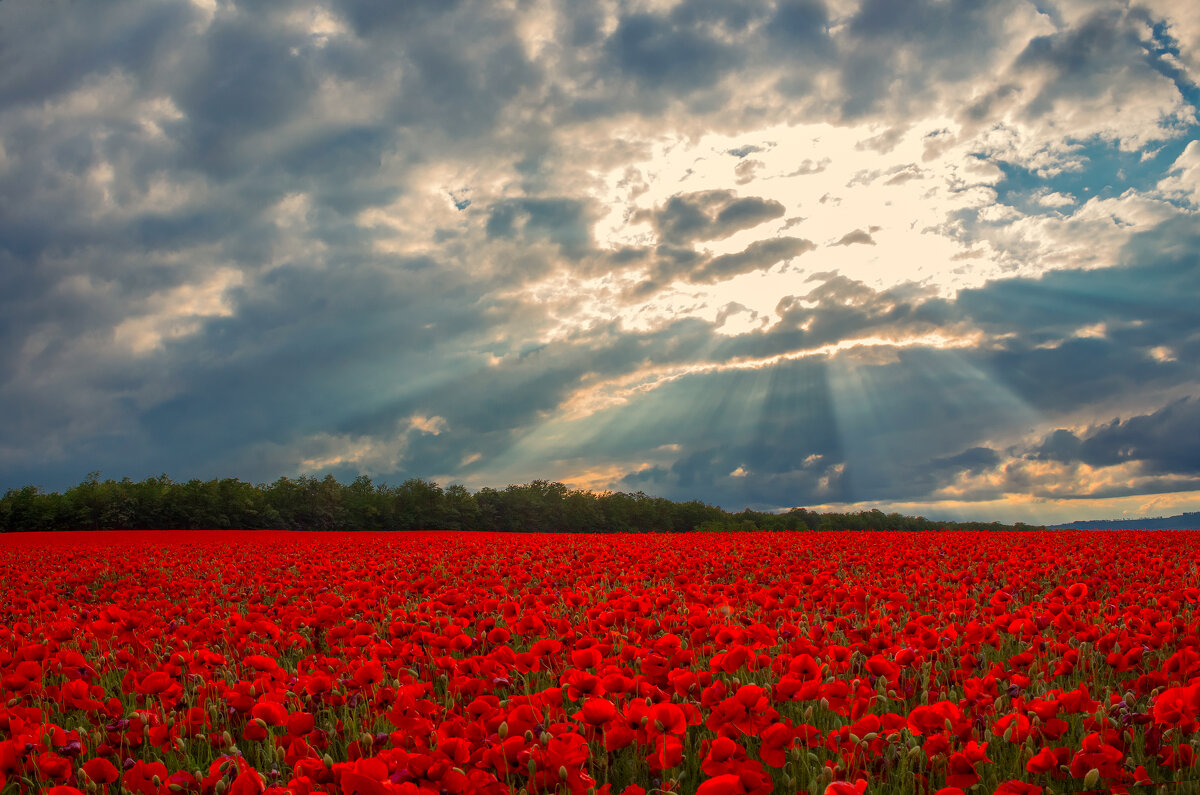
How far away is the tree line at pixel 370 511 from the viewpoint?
51.6 m

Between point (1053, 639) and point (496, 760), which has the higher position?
point (496, 760)

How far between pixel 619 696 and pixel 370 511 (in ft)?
192

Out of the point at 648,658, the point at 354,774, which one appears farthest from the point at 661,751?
the point at 354,774

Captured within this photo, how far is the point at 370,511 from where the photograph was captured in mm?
58781

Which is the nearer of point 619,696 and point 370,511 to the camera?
point 619,696

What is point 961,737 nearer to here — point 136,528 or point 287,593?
point 287,593

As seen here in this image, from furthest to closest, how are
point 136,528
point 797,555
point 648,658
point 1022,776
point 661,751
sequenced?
1. point 136,528
2. point 797,555
3. point 648,658
4. point 1022,776
5. point 661,751

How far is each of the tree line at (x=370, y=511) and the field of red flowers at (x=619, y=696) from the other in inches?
1533

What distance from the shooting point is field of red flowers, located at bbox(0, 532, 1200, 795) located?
321 centimetres

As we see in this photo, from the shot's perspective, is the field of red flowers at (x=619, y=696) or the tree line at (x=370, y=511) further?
the tree line at (x=370, y=511)

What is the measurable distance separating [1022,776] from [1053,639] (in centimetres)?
375

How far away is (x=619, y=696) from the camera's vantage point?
4.58 metres

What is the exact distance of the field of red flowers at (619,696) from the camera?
3213 millimetres

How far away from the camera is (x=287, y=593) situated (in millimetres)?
10109
